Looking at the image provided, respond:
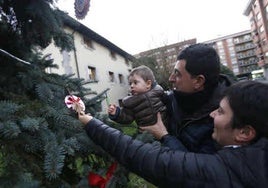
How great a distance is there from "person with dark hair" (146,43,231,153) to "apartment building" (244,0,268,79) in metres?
55.2

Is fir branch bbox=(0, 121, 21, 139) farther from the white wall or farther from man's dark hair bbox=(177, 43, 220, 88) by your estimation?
the white wall

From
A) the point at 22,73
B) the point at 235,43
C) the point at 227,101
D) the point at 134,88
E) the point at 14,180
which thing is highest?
the point at 235,43

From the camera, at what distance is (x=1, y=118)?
1622mm

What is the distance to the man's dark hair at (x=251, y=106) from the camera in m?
1.30

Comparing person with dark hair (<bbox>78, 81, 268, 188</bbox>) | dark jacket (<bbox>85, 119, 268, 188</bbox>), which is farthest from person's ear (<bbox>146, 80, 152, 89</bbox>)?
dark jacket (<bbox>85, 119, 268, 188</bbox>)

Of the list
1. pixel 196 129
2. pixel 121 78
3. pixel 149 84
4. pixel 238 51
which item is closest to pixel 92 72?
pixel 121 78

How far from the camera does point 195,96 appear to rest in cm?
178

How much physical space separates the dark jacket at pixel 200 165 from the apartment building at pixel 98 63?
13128 millimetres

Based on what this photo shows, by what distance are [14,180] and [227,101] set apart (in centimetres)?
96

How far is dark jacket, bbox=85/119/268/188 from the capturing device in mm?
1187

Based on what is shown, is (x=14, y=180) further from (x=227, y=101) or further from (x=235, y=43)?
(x=235, y=43)

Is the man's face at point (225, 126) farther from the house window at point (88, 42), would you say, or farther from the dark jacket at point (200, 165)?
the house window at point (88, 42)

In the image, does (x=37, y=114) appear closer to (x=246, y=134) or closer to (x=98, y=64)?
(x=246, y=134)

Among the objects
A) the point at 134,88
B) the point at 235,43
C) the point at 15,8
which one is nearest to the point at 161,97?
the point at 134,88
